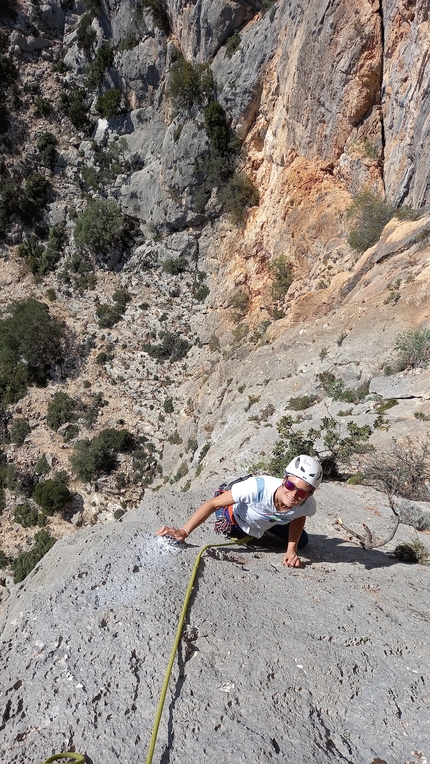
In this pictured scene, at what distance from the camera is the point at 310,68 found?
1253 centimetres

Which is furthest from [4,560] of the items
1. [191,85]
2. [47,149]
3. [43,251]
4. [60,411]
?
[47,149]

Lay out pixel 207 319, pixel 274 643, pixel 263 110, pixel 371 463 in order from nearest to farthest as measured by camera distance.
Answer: pixel 274 643, pixel 371 463, pixel 263 110, pixel 207 319

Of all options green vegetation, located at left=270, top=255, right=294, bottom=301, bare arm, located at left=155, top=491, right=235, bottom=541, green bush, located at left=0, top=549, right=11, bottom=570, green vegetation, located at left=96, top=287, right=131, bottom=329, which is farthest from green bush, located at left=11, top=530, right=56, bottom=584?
bare arm, located at left=155, top=491, right=235, bottom=541

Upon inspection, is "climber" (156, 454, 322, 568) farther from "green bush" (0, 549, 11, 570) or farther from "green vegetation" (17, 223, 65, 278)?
"green vegetation" (17, 223, 65, 278)

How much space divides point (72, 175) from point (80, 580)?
79.8ft

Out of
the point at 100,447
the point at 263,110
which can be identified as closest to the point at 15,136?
the point at 263,110

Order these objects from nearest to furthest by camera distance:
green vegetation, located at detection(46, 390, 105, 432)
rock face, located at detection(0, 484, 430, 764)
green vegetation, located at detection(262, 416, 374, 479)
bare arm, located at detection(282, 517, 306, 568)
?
rock face, located at detection(0, 484, 430, 764), bare arm, located at detection(282, 517, 306, 568), green vegetation, located at detection(262, 416, 374, 479), green vegetation, located at detection(46, 390, 105, 432)

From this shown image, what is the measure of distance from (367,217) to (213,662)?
1217 cm

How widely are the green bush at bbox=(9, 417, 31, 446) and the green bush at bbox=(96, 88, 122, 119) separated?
55.9ft

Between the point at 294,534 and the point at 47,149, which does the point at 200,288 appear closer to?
the point at 47,149

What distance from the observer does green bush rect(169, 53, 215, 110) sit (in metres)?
17.3

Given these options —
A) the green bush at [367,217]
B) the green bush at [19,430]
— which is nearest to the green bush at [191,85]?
the green bush at [367,217]

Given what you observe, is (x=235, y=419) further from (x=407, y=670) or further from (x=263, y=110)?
(x=263, y=110)

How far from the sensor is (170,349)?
689 inches
